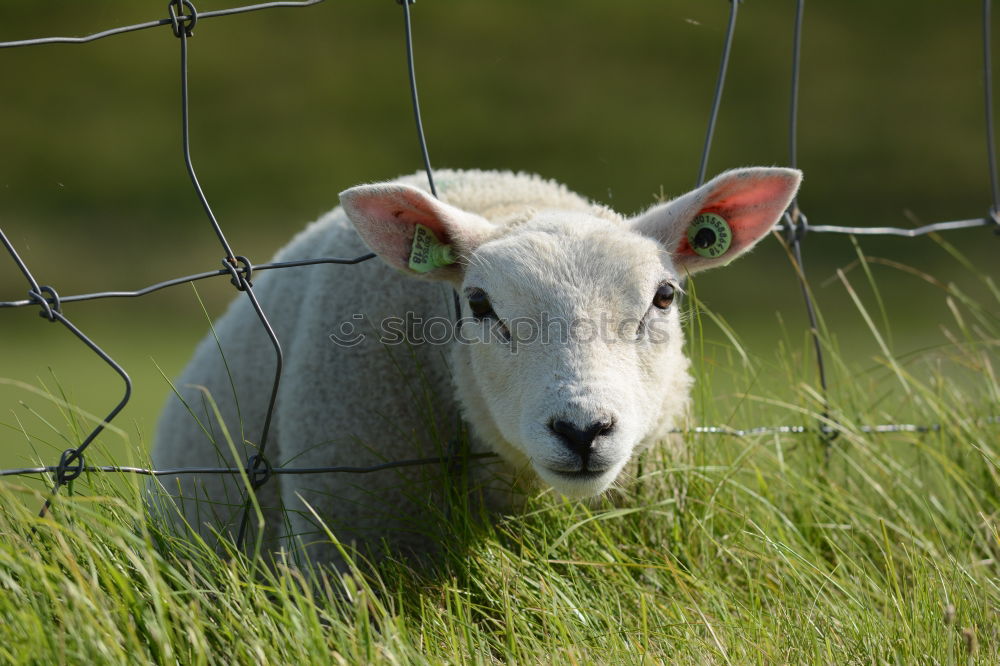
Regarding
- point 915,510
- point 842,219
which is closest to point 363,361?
point 915,510

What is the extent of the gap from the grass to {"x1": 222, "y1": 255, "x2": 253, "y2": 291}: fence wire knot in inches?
18.0

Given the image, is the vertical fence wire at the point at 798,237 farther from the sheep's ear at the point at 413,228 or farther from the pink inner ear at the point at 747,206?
the sheep's ear at the point at 413,228

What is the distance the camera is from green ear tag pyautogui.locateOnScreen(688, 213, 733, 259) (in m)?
2.30

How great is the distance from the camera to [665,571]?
2119 mm

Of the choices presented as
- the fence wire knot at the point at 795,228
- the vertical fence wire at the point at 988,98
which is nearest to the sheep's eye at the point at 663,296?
the fence wire knot at the point at 795,228

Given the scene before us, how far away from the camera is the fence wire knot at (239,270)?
200 centimetres

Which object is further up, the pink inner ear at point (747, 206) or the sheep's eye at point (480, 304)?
the pink inner ear at point (747, 206)

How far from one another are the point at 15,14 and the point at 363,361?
90.0ft

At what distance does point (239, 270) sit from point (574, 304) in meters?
0.70

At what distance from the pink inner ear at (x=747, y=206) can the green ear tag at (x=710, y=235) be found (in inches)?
0.7

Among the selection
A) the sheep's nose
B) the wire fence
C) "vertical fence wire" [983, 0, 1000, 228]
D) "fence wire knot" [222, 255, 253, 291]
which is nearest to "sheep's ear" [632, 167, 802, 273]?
the wire fence

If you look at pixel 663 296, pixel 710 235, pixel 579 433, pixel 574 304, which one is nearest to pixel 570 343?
pixel 574 304

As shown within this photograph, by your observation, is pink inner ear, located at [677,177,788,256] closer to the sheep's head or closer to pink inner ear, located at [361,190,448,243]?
the sheep's head

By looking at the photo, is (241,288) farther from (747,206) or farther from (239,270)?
(747,206)
